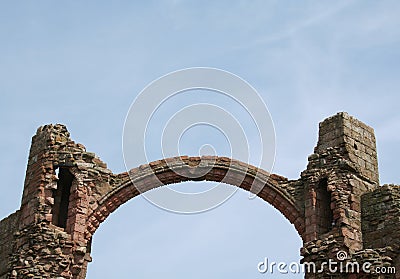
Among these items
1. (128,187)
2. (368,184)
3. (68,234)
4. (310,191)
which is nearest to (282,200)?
(310,191)

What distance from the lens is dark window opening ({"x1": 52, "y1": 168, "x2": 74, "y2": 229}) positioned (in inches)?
838

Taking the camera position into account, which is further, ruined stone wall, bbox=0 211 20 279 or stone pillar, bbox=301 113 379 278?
ruined stone wall, bbox=0 211 20 279

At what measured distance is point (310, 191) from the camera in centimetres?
2086

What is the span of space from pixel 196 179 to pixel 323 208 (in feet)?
10.6

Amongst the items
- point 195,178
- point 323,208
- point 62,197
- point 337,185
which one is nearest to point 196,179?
point 195,178

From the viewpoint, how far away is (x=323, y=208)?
2086 cm

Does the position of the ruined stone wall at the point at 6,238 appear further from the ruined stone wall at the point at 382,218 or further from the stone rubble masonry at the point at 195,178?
the ruined stone wall at the point at 382,218

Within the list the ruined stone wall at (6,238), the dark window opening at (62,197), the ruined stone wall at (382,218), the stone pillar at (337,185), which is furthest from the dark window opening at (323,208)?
the ruined stone wall at (6,238)

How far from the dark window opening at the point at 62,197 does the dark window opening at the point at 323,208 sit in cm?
611

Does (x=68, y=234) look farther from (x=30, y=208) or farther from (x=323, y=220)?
(x=323, y=220)

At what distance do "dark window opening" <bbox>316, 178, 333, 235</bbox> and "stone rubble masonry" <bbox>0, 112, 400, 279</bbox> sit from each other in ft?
0.08

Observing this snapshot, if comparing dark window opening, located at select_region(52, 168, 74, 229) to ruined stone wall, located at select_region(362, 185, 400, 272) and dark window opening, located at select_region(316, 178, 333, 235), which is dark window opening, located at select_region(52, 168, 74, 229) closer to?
dark window opening, located at select_region(316, 178, 333, 235)

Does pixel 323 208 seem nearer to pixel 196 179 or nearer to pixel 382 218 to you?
pixel 382 218

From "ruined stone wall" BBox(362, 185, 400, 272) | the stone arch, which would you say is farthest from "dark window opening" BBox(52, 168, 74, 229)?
"ruined stone wall" BBox(362, 185, 400, 272)
